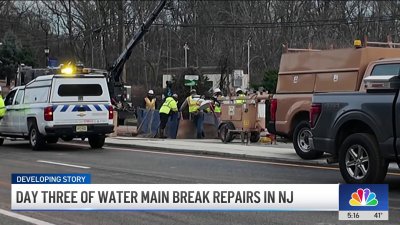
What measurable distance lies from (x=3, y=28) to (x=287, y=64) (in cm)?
6594

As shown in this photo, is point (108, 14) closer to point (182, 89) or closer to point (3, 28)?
point (182, 89)

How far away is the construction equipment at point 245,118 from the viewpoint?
1925 centimetres

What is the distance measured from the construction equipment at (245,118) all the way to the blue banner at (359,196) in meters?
12.5

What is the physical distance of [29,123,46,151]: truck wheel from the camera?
17844mm

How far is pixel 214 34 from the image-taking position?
191ft

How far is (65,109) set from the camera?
57.9 ft

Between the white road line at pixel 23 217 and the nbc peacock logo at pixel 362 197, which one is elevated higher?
the nbc peacock logo at pixel 362 197

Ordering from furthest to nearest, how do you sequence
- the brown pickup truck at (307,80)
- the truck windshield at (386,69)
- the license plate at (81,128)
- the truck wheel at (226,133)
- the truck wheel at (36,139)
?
1. the truck wheel at (226,133)
2. the truck wheel at (36,139)
3. the license plate at (81,128)
4. the brown pickup truck at (307,80)
5. the truck windshield at (386,69)

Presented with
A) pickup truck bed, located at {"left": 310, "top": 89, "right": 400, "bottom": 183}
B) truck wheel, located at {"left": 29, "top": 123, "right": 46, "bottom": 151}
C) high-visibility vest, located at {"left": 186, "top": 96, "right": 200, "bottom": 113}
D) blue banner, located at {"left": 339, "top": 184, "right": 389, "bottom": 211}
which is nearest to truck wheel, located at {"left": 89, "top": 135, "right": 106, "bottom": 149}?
truck wheel, located at {"left": 29, "top": 123, "right": 46, "bottom": 151}

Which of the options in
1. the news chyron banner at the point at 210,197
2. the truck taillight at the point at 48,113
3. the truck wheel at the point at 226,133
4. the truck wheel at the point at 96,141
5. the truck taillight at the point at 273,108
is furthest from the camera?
the truck wheel at the point at 226,133

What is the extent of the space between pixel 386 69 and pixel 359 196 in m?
4.95

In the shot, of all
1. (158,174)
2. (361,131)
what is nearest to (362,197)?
(361,131)

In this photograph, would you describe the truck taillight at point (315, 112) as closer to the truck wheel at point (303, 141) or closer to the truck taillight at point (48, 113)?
the truck wheel at point (303, 141)

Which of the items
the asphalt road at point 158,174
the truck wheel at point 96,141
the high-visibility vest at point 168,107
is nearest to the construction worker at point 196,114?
the high-visibility vest at point 168,107
